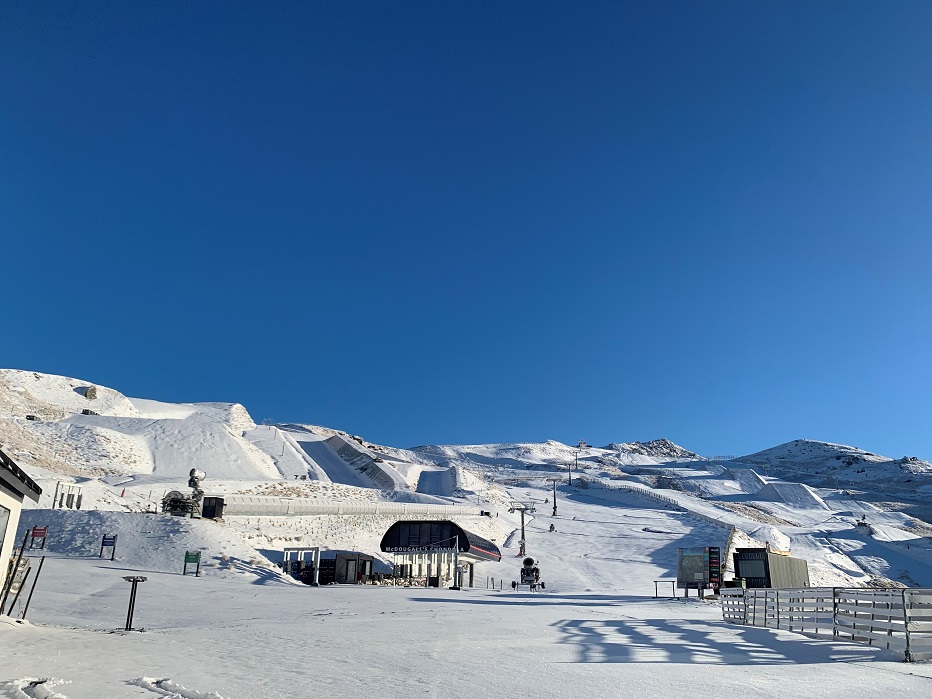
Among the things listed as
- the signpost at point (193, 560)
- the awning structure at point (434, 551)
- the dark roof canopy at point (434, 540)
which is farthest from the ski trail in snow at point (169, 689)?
the dark roof canopy at point (434, 540)

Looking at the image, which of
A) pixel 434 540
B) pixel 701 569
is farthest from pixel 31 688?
pixel 434 540

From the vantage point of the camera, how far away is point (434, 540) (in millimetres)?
40844

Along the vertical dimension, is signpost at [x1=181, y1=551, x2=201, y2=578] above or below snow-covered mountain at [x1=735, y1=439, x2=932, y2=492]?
below

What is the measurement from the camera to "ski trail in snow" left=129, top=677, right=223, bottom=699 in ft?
22.9

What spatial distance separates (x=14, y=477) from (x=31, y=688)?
6688 mm

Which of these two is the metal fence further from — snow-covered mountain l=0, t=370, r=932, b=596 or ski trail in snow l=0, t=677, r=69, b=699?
snow-covered mountain l=0, t=370, r=932, b=596

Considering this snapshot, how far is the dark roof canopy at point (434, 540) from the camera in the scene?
39.8m

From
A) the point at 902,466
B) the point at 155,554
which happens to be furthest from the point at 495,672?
the point at 902,466

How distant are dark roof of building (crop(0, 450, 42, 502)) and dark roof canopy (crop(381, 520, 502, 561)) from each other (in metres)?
27.7

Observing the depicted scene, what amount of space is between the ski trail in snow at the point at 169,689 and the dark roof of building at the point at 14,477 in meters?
5.96

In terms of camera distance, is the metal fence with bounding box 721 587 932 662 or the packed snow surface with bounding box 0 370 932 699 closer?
the packed snow surface with bounding box 0 370 932 699

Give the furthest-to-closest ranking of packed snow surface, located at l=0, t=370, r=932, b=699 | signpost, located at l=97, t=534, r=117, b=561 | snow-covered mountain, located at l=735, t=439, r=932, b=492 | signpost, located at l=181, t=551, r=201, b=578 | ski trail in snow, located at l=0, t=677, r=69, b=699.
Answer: snow-covered mountain, located at l=735, t=439, r=932, b=492 → signpost, located at l=97, t=534, r=117, b=561 → signpost, located at l=181, t=551, r=201, b=578 → packed snow surface, located at l=0, t=370, r=932, b=699 → ski trail in snow, located at l=0, t=677, r=69, b=699

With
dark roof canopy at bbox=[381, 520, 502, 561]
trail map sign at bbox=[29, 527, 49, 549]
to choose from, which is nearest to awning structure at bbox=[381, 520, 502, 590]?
dark roof canopy at bbox=[381, 520, 502, 561]

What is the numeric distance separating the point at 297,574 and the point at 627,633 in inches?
969
